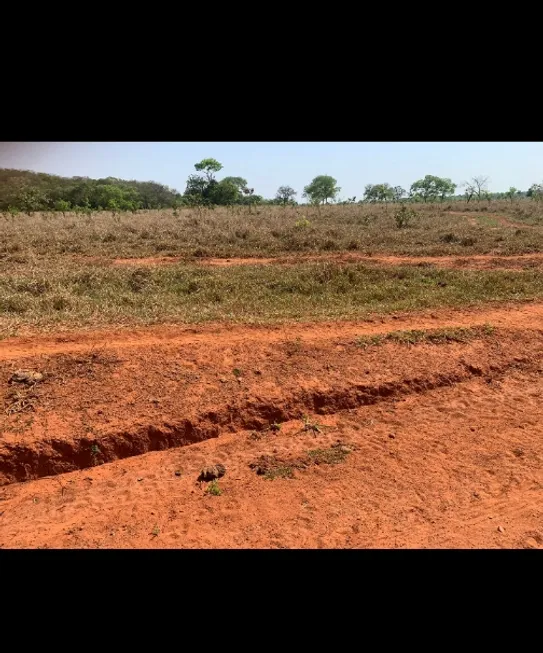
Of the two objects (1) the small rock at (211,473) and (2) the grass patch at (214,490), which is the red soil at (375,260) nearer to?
(1) the small rock at (211,473)

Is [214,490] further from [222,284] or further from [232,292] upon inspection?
[222,284]

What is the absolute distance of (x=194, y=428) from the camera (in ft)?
16.3

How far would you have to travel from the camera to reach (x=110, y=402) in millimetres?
4965

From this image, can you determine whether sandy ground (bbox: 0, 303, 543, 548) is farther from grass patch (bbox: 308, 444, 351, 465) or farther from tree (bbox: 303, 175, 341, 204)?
tree (bbox: 303, 175, 341, 204)

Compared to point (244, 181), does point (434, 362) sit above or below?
below

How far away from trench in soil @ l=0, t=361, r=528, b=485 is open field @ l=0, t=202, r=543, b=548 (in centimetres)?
2

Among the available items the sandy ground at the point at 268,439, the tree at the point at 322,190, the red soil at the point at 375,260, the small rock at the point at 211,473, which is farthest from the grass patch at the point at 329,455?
the tree at the point at 322,190

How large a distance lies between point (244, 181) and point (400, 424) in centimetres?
6156

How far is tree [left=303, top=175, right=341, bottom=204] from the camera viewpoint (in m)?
66.0

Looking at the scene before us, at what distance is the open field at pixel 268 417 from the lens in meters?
3.83

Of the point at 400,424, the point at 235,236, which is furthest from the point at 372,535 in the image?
the point at 235,236
